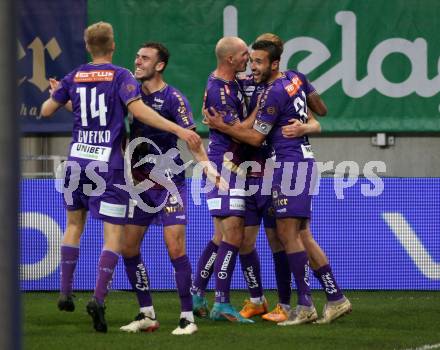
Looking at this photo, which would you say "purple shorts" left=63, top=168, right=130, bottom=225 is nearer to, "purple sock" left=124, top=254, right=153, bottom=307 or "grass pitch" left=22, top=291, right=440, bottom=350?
"purple sock" left=124, top=254, right=153, bottom=307

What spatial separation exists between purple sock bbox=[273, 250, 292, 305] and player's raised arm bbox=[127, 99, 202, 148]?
1.91 metres

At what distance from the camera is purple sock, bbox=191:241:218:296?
810 centimetres

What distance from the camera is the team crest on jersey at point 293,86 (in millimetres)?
7430

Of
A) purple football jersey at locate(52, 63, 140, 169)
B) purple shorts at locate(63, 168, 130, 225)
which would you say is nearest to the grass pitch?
purple shorts at locate(63, 168, 130, 225)

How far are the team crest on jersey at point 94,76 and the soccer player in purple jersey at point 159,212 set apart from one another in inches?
19.3

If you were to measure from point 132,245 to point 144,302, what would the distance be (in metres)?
0.40

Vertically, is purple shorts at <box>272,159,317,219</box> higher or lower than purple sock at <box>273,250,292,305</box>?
higher

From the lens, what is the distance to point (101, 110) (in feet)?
21.5

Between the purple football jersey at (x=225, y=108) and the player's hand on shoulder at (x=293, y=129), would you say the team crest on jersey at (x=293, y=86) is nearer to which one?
the player's hand on shoulder at (x=293, y=129)

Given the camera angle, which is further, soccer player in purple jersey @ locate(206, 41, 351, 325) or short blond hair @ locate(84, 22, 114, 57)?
soccer player in purple jersey @ locate(206, 41, 351, 325)

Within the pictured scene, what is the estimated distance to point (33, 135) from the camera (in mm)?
13648

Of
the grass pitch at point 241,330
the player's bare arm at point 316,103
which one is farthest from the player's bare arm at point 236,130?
the grass pitch at point 241,330

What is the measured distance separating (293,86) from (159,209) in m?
1.42

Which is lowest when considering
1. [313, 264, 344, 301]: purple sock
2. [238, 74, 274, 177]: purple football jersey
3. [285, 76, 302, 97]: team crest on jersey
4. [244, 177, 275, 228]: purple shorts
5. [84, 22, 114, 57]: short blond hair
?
[313, 264, 344, 301]: purple sock
